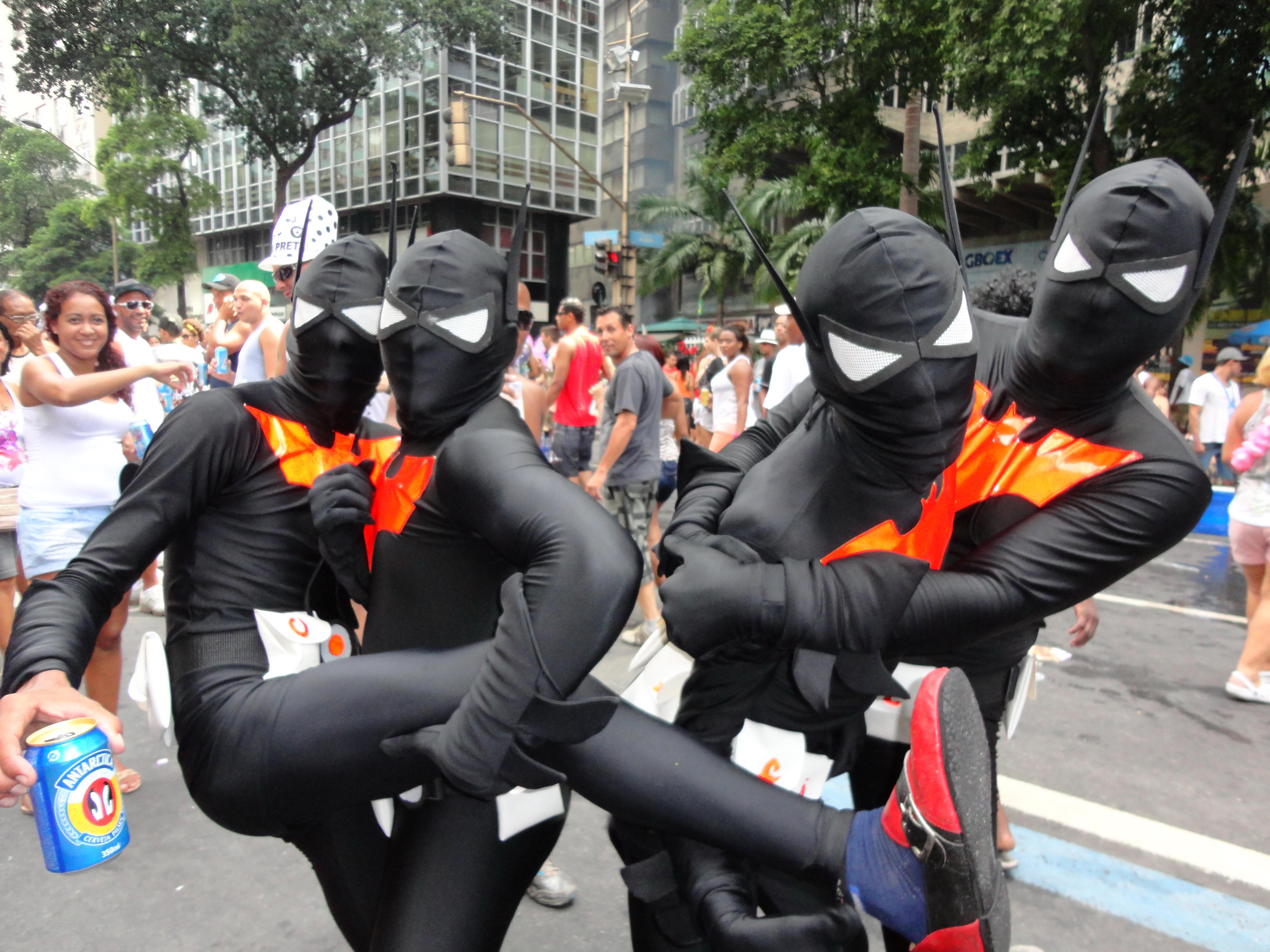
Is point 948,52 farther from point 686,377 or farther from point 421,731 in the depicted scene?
point 421,731

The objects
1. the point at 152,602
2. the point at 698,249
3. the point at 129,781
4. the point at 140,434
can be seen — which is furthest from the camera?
the point at 698,249

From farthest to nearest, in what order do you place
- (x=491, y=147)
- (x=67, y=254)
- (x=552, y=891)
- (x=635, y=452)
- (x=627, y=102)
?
1. (x=67, y=254)
2. (x=491, y=147)
3. (x=627, y=102)
4. (x=635, y=452)
5. (x=552, y=891)

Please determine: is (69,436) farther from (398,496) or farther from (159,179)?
(159,179)

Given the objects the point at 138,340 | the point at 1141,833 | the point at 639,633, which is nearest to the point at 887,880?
the point at 1141,833

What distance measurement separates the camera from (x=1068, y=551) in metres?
1.55

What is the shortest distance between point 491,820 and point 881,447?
103 centimetres

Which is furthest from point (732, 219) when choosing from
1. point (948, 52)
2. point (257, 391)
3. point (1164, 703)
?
point (257, 391)

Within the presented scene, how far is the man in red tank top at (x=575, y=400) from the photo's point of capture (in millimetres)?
6078

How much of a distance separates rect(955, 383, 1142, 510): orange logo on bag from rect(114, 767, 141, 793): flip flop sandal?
325 centimetres

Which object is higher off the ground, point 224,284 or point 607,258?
point 607,258

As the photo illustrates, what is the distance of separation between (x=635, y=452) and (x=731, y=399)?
238cm

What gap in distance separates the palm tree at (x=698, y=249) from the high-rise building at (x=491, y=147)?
4.18 metres

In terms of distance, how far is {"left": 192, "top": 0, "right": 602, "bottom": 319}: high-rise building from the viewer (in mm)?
30781

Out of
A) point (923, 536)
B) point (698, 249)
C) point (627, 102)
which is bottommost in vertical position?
point (923, 536)
